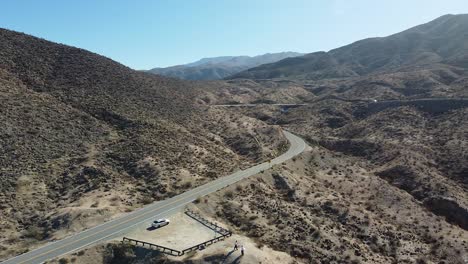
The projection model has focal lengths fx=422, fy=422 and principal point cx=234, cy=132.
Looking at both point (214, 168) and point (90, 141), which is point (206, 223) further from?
point (90, 141)

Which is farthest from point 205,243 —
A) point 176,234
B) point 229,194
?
point 229,194

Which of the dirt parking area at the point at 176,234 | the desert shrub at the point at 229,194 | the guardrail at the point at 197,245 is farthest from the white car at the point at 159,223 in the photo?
the desert shrub at the point at 229,194

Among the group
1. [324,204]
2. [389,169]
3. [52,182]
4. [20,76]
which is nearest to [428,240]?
[324,204]

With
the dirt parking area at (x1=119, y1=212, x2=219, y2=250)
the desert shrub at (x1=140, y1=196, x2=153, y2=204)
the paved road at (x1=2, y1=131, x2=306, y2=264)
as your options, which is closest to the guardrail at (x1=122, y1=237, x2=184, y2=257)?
the dirt parking area at (x1=119, y1=212, x2=219, y2=250)

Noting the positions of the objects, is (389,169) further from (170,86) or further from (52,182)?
(170,86)

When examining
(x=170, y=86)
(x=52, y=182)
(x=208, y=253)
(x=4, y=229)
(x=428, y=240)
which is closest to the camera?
(x=208, y=253)
